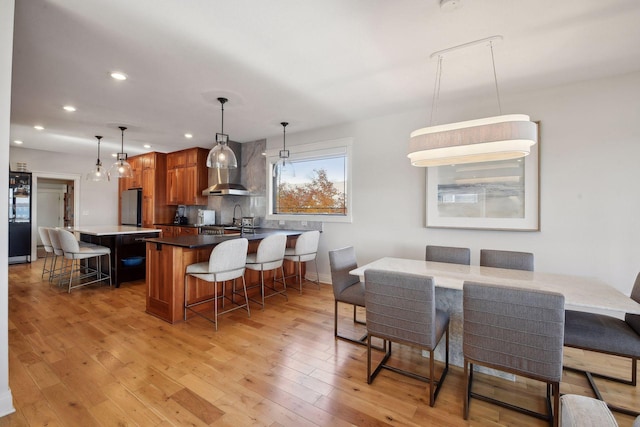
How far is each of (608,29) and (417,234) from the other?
2522 mm

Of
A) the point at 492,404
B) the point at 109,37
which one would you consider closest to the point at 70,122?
the point at 109,37

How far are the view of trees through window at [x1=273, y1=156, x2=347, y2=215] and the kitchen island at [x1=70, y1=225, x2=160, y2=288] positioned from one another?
228 centimetres

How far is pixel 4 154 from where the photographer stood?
1601 millimetres

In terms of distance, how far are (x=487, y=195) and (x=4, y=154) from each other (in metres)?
4.15

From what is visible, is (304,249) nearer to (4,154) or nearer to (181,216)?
(4,154)

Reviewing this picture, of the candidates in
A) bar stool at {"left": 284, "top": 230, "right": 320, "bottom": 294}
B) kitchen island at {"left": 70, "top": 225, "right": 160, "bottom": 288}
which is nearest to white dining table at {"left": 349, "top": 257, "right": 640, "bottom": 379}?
bar stool at {"left": 284, "top": 230, "right": 320, "bottom": 294}

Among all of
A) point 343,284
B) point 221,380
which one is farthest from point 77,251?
point 343,284

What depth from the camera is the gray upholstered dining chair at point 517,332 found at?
144 centimetres

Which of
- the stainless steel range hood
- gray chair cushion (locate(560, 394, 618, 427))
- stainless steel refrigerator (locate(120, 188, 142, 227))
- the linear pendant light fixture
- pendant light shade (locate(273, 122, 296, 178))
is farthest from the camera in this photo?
stainless steel refrigerator (locate(120, 188, 142, 227))

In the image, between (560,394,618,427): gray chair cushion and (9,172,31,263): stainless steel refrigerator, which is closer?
(560,394,618,427): gray chair cushion

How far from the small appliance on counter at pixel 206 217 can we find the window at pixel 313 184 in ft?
5.04

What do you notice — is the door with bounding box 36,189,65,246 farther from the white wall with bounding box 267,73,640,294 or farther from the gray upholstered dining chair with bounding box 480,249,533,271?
the gray upholstered dining chair with bounding box 480,249,533,271

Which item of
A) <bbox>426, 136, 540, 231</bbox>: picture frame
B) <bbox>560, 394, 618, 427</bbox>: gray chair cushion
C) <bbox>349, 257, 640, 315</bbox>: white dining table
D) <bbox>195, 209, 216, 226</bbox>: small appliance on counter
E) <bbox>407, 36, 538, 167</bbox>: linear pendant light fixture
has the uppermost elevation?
<bbox>407, 36, 538, 167</bbox>: linear pendant light fixture

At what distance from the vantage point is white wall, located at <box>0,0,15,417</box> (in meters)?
1.57
